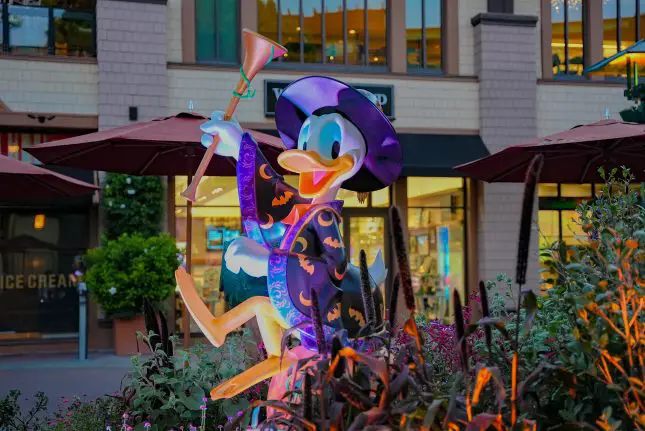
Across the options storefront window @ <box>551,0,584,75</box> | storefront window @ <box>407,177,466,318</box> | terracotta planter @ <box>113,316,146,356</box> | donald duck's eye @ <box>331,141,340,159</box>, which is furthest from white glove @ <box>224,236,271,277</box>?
storefront window @ <box>551,0,584,75</box>

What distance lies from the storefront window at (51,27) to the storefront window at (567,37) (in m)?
8.28

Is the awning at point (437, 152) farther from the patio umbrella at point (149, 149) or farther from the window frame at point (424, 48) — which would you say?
the patio umbrella at point (149, 149)

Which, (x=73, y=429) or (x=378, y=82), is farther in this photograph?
(x=378, y=82)

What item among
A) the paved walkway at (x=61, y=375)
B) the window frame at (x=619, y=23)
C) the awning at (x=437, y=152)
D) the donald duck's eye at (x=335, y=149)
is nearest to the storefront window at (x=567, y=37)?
the window frame at (x=619, y=23)

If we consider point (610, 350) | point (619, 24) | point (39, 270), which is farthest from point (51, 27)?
point (610, 350)

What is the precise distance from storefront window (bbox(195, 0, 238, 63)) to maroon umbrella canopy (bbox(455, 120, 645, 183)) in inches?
211

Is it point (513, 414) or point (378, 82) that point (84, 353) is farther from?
point (513, 414)

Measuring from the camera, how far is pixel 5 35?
38.3 feet

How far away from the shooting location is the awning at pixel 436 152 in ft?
40.3

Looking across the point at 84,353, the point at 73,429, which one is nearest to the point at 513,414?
the point at 73,429

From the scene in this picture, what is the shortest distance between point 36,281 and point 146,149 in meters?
5.37

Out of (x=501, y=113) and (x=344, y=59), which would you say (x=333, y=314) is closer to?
(x=344, y=59)

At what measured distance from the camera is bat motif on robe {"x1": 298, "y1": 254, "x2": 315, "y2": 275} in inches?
157

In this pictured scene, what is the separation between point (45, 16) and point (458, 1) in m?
7.11
